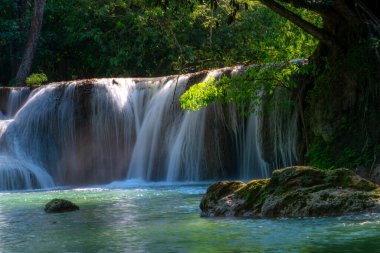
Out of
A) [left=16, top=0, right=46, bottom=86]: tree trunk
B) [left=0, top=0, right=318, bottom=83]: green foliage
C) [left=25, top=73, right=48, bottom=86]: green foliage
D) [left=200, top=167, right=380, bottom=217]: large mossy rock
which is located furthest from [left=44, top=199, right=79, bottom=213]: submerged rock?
[left=16, top=0, right=46, bottom=86]: tree trunk

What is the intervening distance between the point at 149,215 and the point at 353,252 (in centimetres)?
480

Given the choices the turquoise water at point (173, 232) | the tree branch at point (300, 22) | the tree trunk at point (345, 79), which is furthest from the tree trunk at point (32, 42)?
the turquoise water at point (173, 232)

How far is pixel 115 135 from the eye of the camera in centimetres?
2405

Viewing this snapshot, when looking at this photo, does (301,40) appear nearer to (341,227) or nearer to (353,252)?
(341,227)

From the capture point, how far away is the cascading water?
21016 mm

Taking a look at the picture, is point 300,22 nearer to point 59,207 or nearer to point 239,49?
point 59,207

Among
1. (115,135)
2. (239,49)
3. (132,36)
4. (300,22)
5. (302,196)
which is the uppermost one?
(132,36)

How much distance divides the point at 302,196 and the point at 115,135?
14.6 m

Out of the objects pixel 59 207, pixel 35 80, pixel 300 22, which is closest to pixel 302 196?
pixel 59 207

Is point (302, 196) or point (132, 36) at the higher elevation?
point (132, 36)

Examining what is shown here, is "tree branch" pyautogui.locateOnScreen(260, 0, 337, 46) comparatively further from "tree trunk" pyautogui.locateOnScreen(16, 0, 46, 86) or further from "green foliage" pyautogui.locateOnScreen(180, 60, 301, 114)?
"tree trunk" pyautogui.locateOnScreen(16, 0, 46, 86)

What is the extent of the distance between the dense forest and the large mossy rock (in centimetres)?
398

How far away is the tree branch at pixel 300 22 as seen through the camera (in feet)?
46.2

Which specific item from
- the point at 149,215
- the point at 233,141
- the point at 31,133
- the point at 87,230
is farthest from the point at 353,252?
the point at 31,133
